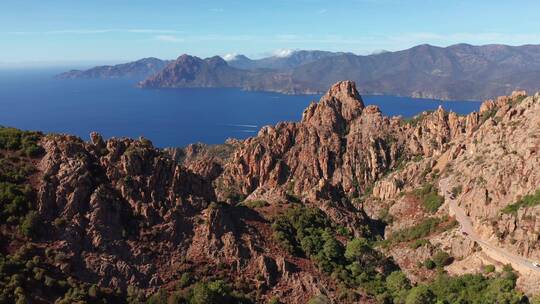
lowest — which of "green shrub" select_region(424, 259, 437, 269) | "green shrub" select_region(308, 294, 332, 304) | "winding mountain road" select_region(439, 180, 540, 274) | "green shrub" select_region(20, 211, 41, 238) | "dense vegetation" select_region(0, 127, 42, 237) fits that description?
"green shrub" select_region(424, 259, 437, 269)

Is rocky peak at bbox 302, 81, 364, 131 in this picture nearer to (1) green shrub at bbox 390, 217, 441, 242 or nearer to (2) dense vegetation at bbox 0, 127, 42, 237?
(1) green shrub at bbox 390, 217, 441, 242

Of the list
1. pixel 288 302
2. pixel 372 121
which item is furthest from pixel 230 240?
pixel 372 121

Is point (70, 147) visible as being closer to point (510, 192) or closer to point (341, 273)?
point (341, 273)

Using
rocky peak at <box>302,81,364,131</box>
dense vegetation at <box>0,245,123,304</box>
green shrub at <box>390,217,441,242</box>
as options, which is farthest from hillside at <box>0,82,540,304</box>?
rocky peak at <box>302,81,364,131</box>

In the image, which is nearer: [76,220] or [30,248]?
[30,248]

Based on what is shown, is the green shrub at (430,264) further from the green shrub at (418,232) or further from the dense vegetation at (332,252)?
the green shrub at (418,232)

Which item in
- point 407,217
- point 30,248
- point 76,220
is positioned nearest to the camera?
point 30,248

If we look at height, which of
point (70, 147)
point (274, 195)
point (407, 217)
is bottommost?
point (407, 217)

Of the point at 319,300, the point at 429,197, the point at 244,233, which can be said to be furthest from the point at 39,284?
the point at 429,197
